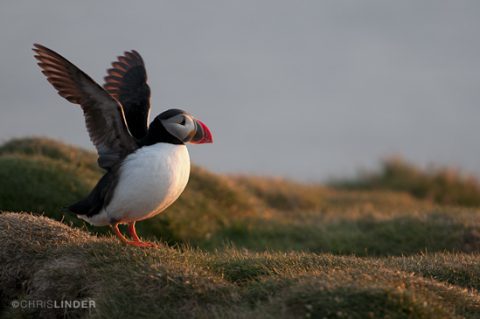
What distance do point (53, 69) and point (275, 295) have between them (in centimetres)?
253

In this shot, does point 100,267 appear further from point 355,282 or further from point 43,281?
point 355,282

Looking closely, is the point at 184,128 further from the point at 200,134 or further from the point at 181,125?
the point at 200,134

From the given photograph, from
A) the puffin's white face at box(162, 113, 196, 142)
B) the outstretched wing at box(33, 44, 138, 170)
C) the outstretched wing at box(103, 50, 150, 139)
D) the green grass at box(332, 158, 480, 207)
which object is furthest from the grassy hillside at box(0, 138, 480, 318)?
the green grass at box(332, 158, 480, 207)

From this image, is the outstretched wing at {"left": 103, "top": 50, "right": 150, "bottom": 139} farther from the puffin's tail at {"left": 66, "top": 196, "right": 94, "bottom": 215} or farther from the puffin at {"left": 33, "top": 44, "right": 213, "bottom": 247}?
the puffin's tail at {"left": 66, "top": 196, "right": 94, "bottom": 215}

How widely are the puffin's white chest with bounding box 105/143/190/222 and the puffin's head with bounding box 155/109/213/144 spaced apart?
6.0 inches

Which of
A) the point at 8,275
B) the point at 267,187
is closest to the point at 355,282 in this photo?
the point at 8,275

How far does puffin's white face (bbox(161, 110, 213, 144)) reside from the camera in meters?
6.28

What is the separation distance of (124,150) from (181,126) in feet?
1.65

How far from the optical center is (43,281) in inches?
222

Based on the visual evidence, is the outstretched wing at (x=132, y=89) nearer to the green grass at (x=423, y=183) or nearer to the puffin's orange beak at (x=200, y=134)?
the puffin's orange beak at (x=200, y=134)

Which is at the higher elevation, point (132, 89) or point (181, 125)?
point (132, 89)

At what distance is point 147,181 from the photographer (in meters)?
5.93

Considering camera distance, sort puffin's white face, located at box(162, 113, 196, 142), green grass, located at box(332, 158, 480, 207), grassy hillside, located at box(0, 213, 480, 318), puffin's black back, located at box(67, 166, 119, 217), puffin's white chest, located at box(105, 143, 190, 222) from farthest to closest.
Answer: green grass, located at box(332, 158, 480, 207), puffin's white face, located at box(162, 113, 196, 142), puffin's black back, located at box(67, 166, 119, 217), puffin's white chest, located at box(105, 143, 190, 222), grassy hillside, located at box(0, 213, 480, 318)

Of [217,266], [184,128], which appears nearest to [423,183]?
[184,128]
